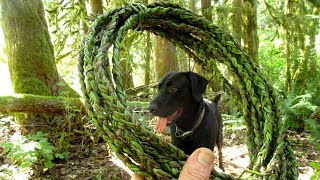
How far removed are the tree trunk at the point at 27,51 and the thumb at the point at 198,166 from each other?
15.4 feet

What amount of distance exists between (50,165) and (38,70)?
77.3 inches

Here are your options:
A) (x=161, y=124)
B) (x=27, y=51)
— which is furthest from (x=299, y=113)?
(x=27, y=51)

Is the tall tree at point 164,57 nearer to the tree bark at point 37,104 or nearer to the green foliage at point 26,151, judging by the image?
the tree bark at point 37,104

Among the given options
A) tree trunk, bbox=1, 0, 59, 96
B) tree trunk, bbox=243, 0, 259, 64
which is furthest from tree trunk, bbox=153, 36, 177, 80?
tree trunk, bbox=243, 0, 259, 64

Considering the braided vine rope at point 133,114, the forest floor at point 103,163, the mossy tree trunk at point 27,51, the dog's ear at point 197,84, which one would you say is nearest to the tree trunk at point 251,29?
the forest floor at point 103,163

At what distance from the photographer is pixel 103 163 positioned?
4516 millimetres

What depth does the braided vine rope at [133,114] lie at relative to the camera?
3.84ft

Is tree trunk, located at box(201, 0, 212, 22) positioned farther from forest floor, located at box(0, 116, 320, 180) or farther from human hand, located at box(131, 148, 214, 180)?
human hand, located at box(131, 148, 214, 180)

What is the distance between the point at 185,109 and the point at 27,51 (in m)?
3.51

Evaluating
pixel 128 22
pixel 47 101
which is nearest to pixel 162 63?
pixel 47 101

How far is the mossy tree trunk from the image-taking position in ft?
Result: 17.8

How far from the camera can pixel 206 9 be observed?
8867 millimetres

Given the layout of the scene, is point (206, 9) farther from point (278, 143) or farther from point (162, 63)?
point (278, 143)

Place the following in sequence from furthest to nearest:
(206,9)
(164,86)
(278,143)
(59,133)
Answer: (206,9), (59,133), (164,86), (278,143)
